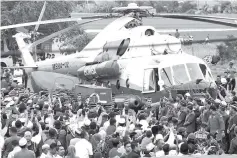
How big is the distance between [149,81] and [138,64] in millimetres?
687

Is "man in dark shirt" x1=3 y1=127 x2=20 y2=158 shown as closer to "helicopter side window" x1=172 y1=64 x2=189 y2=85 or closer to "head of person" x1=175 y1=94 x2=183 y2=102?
"head of person" x1=175 y1=94 x2=183 y2=102

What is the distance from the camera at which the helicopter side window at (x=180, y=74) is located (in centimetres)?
1823

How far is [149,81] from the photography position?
18.7 m

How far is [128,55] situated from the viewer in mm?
19719

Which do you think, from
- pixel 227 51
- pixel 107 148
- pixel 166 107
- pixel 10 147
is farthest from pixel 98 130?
pixel 227 51

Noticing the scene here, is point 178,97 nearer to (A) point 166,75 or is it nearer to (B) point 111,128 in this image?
(A) point 166,75

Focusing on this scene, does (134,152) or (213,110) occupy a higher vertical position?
(134,152)

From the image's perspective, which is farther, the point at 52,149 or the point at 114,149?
the point at 114,149

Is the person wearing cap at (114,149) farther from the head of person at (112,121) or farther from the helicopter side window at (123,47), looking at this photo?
the helicopter side window at (123,47)

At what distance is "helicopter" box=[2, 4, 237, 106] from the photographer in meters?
18.3

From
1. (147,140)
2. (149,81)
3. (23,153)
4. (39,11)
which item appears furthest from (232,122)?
(39,11)

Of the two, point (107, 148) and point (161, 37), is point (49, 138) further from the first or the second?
point (161, 37)

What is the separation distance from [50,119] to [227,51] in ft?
43.7

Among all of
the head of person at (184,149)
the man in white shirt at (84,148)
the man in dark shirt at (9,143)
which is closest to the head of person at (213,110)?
the head of person at (184,149)
